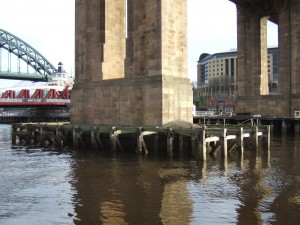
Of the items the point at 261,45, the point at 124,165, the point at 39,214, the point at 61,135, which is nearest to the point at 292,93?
the point at 261,45

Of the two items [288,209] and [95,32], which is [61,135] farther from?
[288,209]

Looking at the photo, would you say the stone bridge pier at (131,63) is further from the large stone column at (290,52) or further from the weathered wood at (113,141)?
the large stone column at (290,52)

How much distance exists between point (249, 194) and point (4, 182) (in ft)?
42.0

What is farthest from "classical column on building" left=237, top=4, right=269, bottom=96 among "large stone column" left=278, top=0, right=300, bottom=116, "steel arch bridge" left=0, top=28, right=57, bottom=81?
"steel arch bridge" left=0, top=28, right=57, bottom=81

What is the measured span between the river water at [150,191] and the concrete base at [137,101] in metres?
7.06

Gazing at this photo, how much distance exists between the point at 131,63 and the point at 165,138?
10.6 m

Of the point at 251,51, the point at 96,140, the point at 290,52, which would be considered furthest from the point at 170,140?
the point at 251,51

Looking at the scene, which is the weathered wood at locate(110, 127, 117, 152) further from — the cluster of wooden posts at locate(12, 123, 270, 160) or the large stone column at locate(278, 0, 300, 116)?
the large stone column at locate(278, 0, 300, 116)

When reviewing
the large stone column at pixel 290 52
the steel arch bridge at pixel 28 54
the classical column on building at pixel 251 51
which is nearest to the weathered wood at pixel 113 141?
the large stone column at pixel 290 52

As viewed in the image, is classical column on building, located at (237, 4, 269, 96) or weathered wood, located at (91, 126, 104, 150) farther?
classical column on building, located at (237, 4, 269, 96)

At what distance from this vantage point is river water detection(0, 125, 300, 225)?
14328mm

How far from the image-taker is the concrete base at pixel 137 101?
3569cm

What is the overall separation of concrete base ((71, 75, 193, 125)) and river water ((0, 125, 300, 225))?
7.06 m

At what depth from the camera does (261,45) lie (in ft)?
231
